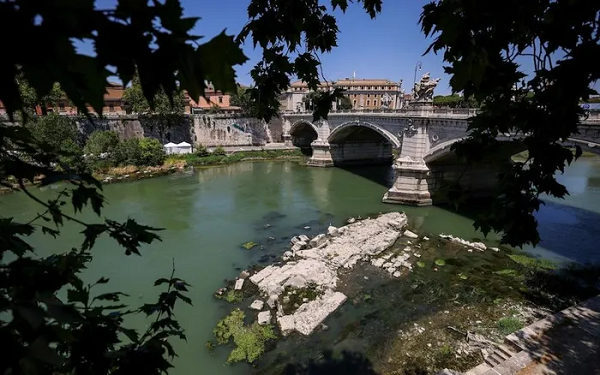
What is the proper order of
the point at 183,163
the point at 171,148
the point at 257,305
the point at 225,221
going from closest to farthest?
the point at 257,305 → the point at 225,221 → the point at 183,163 → the point at 171,148

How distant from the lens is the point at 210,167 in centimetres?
2992

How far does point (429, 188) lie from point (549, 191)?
17413mm

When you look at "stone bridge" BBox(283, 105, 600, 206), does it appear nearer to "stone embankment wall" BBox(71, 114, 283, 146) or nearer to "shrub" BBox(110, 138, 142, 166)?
"stone embankment wall" BBox(71, 114, 283, 146)

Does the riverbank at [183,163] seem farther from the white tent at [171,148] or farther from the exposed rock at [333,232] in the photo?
the exposed rock at [333,232]

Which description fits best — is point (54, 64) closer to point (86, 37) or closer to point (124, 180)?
point (86, 37)

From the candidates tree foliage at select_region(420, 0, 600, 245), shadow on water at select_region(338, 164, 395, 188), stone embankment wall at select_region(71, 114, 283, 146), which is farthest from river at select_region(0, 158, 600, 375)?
stone embankment wall at select_region(71, 114, 283, 146)

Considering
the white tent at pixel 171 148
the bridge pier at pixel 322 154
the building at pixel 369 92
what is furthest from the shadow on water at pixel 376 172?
the building at pixel 369 92

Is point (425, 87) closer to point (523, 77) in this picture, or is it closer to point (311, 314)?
point (311, 314)

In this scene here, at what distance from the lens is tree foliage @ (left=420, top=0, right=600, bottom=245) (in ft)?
5.16

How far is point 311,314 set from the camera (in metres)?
8.17

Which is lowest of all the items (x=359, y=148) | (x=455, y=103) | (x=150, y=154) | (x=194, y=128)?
(x=359, y=148)

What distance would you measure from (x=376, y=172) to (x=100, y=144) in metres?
22.5

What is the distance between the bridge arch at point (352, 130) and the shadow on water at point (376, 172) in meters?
2.84

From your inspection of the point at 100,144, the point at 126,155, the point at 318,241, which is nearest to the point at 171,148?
the point at 126,155
